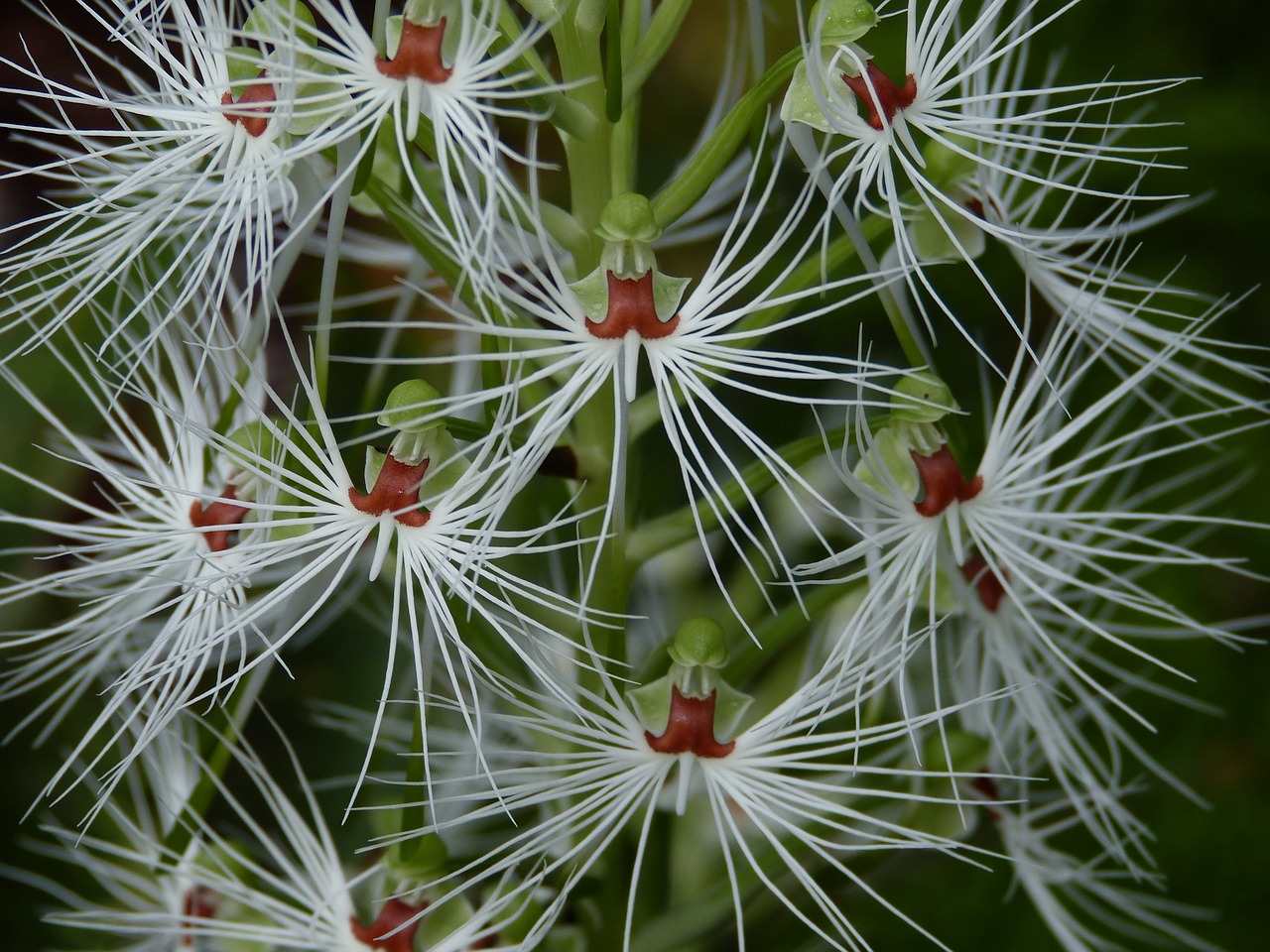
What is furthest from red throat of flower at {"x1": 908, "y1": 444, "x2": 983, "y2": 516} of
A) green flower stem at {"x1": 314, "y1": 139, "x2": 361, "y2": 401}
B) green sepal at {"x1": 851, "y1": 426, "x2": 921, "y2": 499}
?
green flower stem at {"x1": 314, "y1": 139, "x2": 361, "y2": 401}

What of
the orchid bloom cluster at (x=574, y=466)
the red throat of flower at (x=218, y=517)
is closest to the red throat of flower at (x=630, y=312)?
the orchid bloom cluster at (x=574, y=466)

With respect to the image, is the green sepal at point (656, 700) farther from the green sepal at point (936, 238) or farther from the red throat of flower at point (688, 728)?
the green sepal at point (936, 238)

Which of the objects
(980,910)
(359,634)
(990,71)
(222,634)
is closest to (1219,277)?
(990,71)

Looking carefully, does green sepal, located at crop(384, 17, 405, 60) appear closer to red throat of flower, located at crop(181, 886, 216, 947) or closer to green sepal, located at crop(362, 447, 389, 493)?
green sepal, located at crop(362, 447, 389, 493)

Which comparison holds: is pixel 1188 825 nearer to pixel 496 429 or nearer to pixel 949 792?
pixel 949 792

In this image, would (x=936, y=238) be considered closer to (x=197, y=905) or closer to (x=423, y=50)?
(x=423, y=50)

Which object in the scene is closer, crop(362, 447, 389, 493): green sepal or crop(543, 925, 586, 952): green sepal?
crop(362, 447, 389, 493): green sepal

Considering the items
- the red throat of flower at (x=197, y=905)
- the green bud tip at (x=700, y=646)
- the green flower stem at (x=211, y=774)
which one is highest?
the green bud tip at (x=700, y=646)
